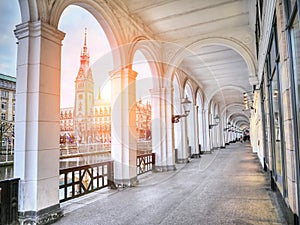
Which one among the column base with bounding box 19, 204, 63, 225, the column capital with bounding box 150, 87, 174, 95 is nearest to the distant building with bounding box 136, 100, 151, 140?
the column capital with bounding box 150, 87, 174, 95

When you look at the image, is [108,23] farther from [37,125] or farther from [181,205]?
[181,205]

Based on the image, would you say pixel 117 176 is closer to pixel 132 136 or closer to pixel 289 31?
pixel 132 136

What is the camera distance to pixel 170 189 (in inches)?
214

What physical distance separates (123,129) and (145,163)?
8.29ft

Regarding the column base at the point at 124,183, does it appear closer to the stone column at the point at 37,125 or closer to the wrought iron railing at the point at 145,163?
the wrought iron railing at the point at 145,163

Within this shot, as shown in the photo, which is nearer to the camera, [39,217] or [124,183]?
[39,217]

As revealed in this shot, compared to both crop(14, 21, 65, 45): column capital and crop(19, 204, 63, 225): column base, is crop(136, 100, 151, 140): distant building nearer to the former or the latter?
crop(14, 21, 65, 45): column capital

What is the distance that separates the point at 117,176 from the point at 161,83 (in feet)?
13.6

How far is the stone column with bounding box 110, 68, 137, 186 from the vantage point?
5.89m

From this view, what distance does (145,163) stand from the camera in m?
8.07

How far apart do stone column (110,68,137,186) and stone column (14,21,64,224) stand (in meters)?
2.31

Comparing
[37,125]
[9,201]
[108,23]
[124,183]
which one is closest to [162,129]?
[124,183]

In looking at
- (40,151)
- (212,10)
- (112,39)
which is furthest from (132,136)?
(212,10)

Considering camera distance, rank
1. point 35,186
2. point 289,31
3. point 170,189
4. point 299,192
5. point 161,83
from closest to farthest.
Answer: point 299,192 < point 289,31 < point 35,186 < point 170,189 < point 161,83
